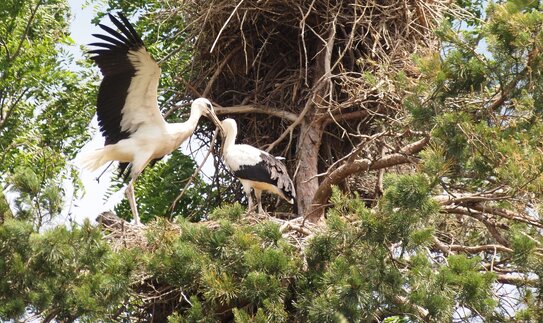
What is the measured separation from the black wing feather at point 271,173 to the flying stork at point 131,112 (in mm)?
764

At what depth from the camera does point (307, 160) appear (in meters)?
10.5

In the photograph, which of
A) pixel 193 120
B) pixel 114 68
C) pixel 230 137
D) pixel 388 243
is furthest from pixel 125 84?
pixel 388 243

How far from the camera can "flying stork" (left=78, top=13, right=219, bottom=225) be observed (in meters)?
9.83

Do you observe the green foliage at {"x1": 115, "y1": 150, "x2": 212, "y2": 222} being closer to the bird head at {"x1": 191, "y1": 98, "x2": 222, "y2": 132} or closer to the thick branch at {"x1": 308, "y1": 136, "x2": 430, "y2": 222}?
the bird head at {"x1": 191, "y1": 98, "x2": 222, "y2": 132}

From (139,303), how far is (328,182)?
6.73ft

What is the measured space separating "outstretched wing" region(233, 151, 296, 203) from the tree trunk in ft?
0.86

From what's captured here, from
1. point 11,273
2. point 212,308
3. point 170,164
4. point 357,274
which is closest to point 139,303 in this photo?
point 212,308

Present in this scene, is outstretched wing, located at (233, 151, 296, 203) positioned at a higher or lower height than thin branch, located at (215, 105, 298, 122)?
lower

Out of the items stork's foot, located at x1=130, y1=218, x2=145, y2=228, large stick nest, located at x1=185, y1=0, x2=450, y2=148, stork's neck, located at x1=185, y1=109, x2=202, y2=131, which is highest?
large stick nest, located at x1=185, y1=0, x2=450, y2=148

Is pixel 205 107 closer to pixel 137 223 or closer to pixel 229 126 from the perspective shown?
pixel 229 126

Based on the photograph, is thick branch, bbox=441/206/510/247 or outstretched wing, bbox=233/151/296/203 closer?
thick branch, bbox=441/206/510/247

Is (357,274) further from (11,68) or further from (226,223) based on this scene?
(11,68)

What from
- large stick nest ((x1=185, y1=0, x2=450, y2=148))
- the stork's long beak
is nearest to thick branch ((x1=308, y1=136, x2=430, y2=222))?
large stick nest ((x1=185, y1=0, x2=450, y2=148))

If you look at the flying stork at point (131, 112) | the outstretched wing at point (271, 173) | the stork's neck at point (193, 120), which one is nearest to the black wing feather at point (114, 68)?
the flying stork at point (131, 112)
